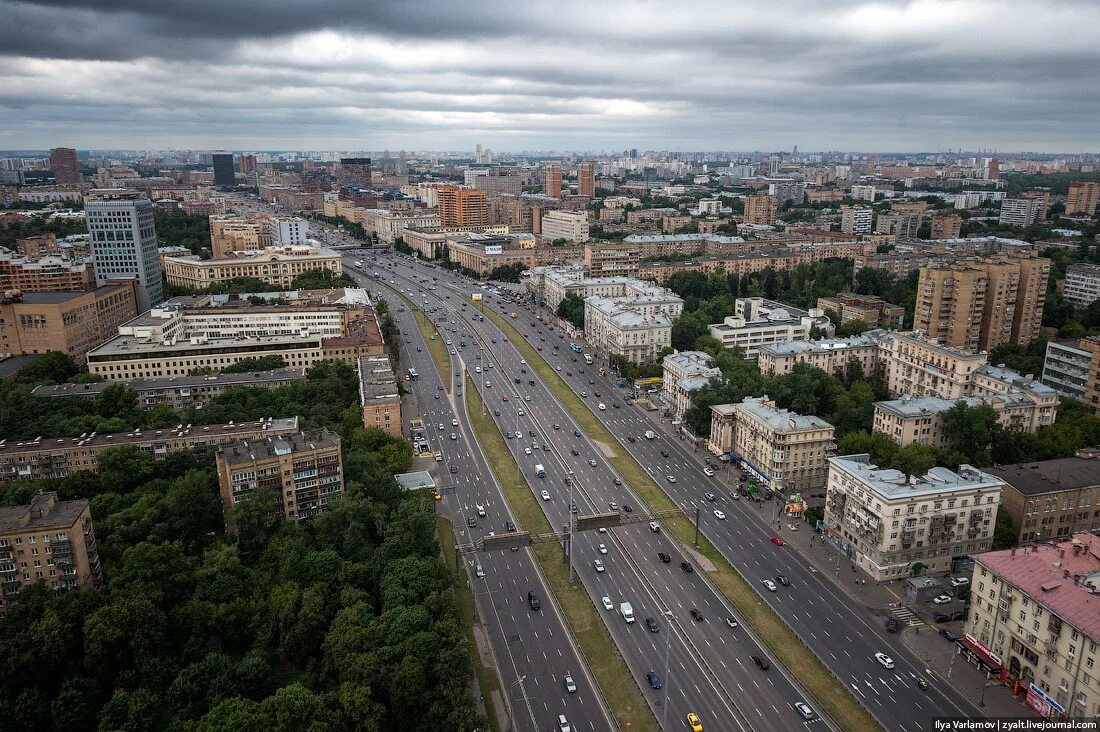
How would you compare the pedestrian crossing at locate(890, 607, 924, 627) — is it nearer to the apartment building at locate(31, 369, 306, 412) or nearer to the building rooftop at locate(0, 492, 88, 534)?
the building rooftop at locate(0, 492, 88, 534)

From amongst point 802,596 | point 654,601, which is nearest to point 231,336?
point 654,601

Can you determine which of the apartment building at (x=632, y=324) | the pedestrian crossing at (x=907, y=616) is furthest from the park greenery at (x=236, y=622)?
the apartment building at (x=632, y=324)

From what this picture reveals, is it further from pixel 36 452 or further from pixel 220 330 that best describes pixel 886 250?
pixel 36 452

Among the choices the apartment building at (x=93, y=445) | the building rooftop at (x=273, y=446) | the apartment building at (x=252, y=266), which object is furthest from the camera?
the apartment building at (x=252, y=266)

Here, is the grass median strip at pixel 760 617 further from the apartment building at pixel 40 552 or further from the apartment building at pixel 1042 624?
the apartment building at pixel 40 552

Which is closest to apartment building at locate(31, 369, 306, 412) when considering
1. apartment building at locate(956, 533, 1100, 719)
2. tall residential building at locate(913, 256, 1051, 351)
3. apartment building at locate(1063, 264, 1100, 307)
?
apartment building at locate(956, 533, 1100, 719)

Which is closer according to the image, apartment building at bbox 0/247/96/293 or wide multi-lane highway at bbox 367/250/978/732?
wide multi-lane highway at bbox 367/250/978/732

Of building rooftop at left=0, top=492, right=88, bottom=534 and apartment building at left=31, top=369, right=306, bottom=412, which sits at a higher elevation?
building rooftop at left=0, top=492, right=88, bottom=534
